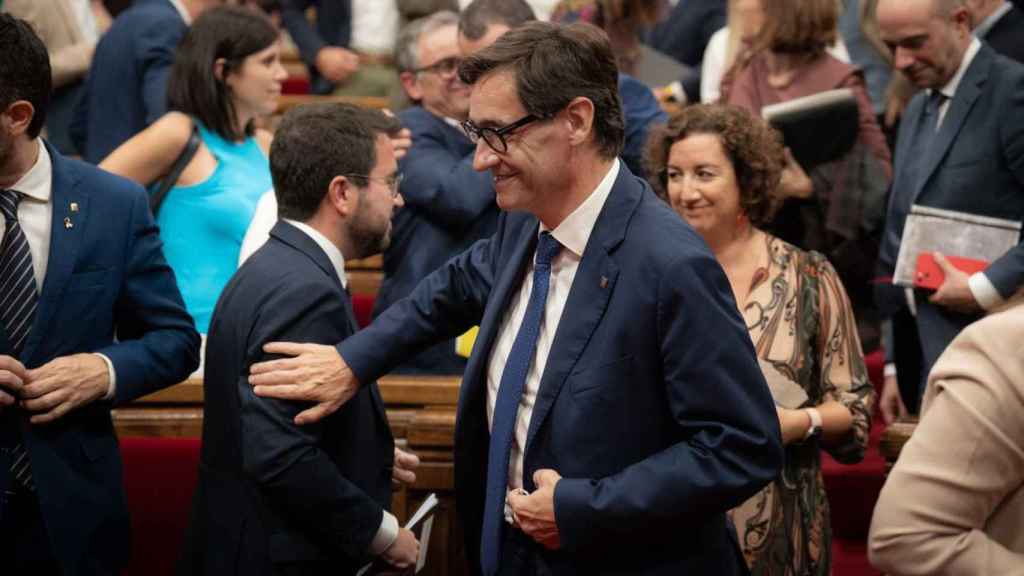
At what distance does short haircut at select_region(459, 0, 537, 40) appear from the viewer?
3879 mm

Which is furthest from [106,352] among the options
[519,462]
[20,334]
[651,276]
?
[651,276]

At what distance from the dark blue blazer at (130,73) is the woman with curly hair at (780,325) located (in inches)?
84.6

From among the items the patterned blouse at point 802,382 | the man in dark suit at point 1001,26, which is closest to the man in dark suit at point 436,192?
the patterned blouse at point 802,382

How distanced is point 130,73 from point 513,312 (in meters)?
2.82

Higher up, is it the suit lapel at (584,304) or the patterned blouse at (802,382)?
the suit lapel at (584,304)

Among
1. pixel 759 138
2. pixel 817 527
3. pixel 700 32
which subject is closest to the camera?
pixel 817 527

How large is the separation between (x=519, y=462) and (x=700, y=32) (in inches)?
158

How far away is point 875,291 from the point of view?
4258 millimetres

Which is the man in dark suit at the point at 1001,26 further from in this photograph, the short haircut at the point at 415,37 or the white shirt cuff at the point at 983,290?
the short haircut at the point at 415,37

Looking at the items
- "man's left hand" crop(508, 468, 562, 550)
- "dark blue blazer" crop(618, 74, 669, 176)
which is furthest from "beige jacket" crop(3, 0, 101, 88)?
"man's left hand" crop(508, 468, 562, 550)

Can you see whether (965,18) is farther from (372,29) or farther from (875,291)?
(372,29)

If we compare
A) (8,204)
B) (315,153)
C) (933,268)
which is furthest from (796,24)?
(8,204)

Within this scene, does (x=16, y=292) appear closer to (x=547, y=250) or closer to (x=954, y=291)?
(x=547, y=250)

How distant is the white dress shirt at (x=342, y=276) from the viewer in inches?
105
